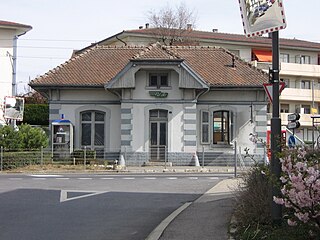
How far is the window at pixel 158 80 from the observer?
105 feet

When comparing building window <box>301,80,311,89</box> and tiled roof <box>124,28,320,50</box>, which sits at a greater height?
tiled roof <box>124,28,320,50</box>

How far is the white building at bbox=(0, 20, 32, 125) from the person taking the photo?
49.2 m

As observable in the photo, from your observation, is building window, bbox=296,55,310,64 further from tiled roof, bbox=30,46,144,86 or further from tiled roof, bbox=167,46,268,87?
tiled roof, bbox=30,46,144,86

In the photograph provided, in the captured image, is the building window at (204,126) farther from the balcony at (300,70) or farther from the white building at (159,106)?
the balcony at (300,70)

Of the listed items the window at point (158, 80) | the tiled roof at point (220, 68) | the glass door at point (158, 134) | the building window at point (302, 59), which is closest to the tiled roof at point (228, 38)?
the building window at point (302, 59)

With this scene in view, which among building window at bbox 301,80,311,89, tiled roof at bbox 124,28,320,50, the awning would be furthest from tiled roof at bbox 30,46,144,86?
building window at bbox 301,80,311,89

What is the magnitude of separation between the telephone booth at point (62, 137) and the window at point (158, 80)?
199 inches

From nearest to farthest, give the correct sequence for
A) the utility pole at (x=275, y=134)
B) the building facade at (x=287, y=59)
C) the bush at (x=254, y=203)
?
1. the utility pole at (x=275, y=134)
2. the bush at (x=254, y=203)
3. the building facade at (x=287, y=59)

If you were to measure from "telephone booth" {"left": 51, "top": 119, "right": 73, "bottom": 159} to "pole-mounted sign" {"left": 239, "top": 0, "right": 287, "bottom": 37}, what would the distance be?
950 inches

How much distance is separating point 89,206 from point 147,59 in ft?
56.8

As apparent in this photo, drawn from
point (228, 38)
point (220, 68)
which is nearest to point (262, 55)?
point (228, 38)

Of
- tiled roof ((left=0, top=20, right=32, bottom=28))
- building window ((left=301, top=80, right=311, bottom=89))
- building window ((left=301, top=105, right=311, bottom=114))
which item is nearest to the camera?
tiled roof ((left=0, top=20, right=32, bottom=28))

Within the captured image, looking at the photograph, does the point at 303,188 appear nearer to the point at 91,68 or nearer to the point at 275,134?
the point at 275,134

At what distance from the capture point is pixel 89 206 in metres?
14.8
